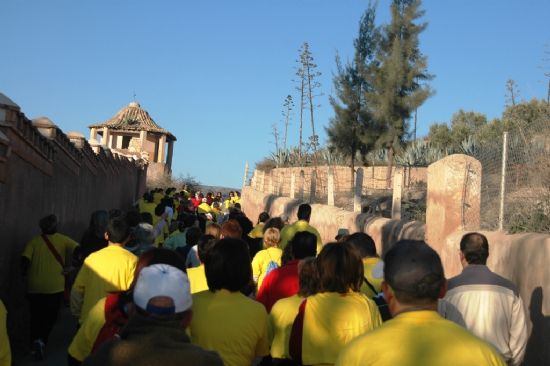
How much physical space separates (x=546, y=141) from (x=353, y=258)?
20.2ft

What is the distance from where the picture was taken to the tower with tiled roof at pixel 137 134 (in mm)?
48213

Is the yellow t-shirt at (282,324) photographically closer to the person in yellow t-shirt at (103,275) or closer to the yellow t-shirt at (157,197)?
the person in yellow t-shirt at (103,275)

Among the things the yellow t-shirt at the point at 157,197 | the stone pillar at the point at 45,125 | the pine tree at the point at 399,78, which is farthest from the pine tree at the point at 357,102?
the stone pillar at the point at 45,125

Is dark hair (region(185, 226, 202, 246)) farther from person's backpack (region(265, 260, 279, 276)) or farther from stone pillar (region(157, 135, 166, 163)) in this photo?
stone pillar (region(157, 135, 166, 163))

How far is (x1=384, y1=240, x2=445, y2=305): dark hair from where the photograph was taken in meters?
2.77

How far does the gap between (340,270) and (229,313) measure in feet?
2.27

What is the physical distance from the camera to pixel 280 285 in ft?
18.5

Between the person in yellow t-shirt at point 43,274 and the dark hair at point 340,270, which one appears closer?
the dark hair at point 340,270

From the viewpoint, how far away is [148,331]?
2686 mm

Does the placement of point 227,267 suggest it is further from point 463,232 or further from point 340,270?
point 463,232

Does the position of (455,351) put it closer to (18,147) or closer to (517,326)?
(517,326)

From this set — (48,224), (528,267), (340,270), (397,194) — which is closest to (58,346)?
(48,224)

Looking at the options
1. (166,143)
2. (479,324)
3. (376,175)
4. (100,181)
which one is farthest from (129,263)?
(166,143)

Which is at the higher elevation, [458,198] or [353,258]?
[458,198]
